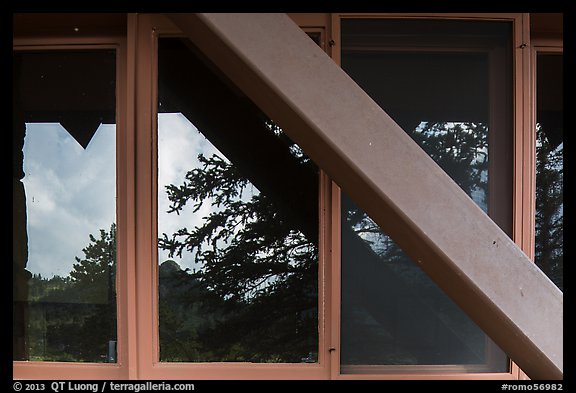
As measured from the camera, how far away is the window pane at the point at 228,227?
218 centimetres

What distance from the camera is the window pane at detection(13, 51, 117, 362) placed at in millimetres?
2256

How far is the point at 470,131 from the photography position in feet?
7.27

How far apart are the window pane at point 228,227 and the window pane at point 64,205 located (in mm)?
389

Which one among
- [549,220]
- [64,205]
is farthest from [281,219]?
[549,220]

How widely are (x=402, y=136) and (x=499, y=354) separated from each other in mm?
1647

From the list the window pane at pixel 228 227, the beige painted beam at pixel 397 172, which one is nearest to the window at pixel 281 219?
the window pane at pixel 228 227

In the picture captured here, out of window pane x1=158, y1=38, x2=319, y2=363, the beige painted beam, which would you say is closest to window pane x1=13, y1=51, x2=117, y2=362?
window pane x1=158, y1=38, x2=319, y2=363

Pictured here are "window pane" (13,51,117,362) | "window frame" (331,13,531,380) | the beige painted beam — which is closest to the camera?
the beige painted beam

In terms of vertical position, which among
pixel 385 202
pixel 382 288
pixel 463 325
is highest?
pixel 385 202

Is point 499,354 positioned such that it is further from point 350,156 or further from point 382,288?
point 350,156

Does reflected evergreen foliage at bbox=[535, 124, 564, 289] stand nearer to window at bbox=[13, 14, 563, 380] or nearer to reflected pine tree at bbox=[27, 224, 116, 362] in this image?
window at bbox=[13, 14, 563, 380]

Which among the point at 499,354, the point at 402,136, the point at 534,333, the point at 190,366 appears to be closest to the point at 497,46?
the point at 402,136

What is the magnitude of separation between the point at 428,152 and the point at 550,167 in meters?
0.79

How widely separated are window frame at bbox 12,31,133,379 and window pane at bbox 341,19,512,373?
1.34 metres
